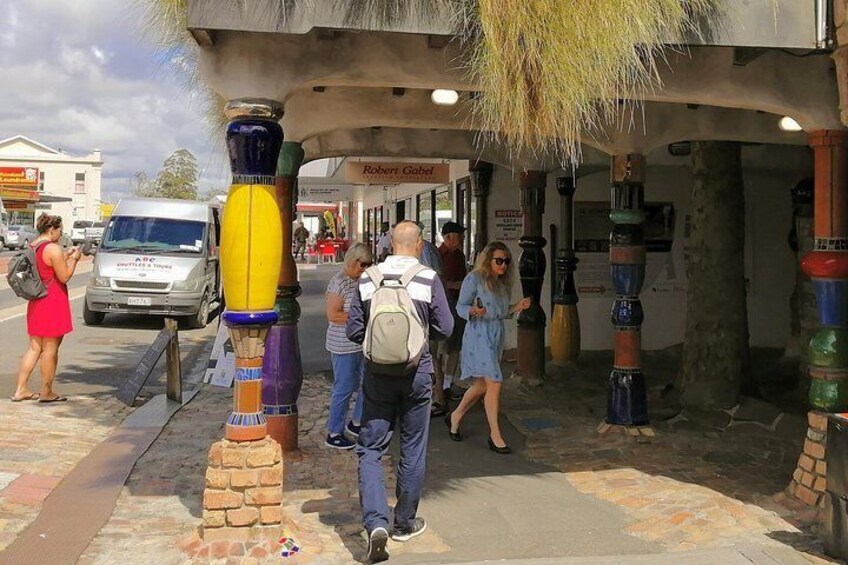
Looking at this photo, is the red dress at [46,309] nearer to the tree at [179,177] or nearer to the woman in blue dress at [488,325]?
the woman in blue dress at [488,325]

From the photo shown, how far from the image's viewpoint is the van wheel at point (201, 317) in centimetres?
1371

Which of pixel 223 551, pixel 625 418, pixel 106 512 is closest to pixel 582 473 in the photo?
pixel 625 418

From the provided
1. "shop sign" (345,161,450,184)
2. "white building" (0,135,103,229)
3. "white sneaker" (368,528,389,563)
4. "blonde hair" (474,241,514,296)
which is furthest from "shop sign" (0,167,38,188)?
"white sneaker" (368,528,389,563)

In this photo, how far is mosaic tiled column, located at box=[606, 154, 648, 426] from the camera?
6371 millimetres

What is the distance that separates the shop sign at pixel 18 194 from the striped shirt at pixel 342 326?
195 ft

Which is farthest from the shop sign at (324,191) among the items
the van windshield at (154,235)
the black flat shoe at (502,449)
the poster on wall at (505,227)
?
the black flat shoe at (502,449)

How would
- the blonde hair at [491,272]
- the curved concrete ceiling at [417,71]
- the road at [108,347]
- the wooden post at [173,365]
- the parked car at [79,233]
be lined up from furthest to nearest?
the parked car at [79,233] < the road at [108,347] < the wooden post at [173,365] < the blonde hair at [491,272] < the curved concrete ceiling at [417,71]

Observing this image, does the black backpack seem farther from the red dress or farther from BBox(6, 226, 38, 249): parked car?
BBox(6, 226, 38, 249): parked car

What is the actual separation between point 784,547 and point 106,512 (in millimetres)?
3963

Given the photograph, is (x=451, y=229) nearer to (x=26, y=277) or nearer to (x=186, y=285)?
(x=26, y=277)

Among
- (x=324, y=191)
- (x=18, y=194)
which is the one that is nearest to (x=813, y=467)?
(x=324, y=191)

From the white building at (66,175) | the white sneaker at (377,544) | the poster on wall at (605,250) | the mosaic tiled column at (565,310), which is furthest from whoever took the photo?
the white building at (66,175)

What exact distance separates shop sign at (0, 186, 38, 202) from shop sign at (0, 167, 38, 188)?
2320mm

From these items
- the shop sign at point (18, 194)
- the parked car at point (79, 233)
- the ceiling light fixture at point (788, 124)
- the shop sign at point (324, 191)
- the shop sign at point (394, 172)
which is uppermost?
the shop sign at point (18, 194)
